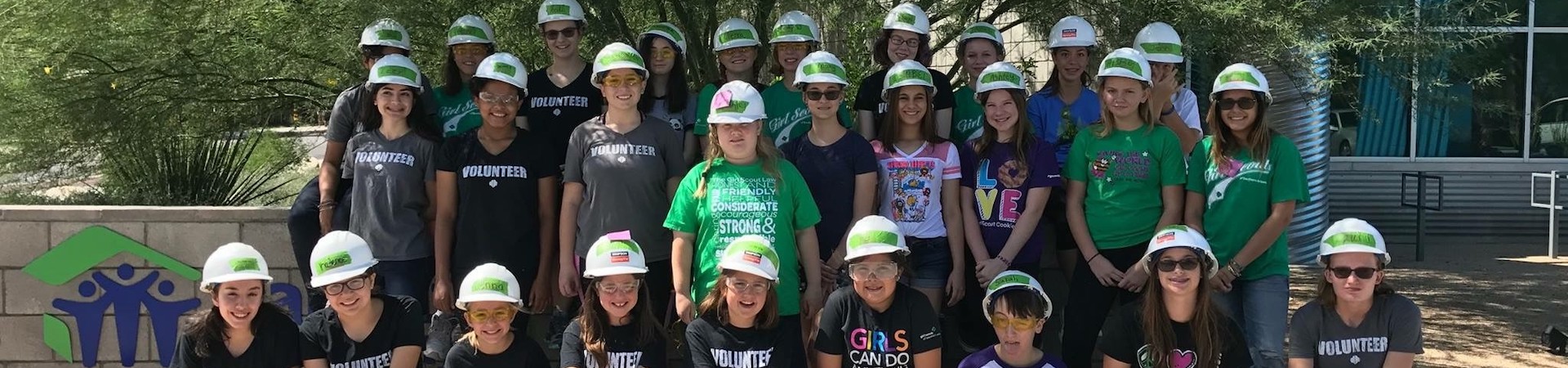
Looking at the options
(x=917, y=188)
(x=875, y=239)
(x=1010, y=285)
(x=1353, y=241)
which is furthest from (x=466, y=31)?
(x=1353, y=241)

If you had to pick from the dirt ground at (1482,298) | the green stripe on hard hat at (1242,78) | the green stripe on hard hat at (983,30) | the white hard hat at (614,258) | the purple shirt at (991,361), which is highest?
the green stripe on hard hat at (983,30)

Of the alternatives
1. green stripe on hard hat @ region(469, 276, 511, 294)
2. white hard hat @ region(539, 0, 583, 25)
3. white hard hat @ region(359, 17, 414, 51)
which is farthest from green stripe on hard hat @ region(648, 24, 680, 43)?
green stripe on hard hat @ region(469, 276, 511, 294)

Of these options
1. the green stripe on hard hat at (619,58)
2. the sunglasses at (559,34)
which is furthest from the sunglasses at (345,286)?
the sunglasses at (559,34)

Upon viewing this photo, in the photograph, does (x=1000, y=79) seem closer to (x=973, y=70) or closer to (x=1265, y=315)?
(x=973, y=70)

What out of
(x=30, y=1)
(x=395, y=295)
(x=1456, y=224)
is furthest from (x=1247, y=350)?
(x=1456, y=224)

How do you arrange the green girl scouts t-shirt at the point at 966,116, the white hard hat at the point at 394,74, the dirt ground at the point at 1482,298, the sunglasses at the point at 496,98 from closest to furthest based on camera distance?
the sunglasses at the point at 496,98 < the white hard hat at the point at 394,74 < the green girl scouts t-shirt at the point at 966,116 < the dirt ground at the point at 1482,298

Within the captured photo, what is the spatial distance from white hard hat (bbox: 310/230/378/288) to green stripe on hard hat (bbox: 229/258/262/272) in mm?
207

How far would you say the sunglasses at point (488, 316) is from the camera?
201 inches

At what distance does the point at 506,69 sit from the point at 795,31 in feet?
4.44

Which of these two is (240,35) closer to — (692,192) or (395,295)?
(395,295)

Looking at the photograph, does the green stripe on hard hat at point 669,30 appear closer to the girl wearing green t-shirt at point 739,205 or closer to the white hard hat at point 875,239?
the girl wearing green t-shirt at point 739,205

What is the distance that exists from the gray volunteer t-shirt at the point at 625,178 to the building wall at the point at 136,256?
168 centimetres

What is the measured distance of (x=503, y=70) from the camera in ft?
18.5

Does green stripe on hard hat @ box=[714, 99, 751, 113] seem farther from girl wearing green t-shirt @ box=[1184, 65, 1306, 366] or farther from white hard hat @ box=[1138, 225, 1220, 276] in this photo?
girl wearing green t-shirt @ box=[1184, 65, 1306, 366]
